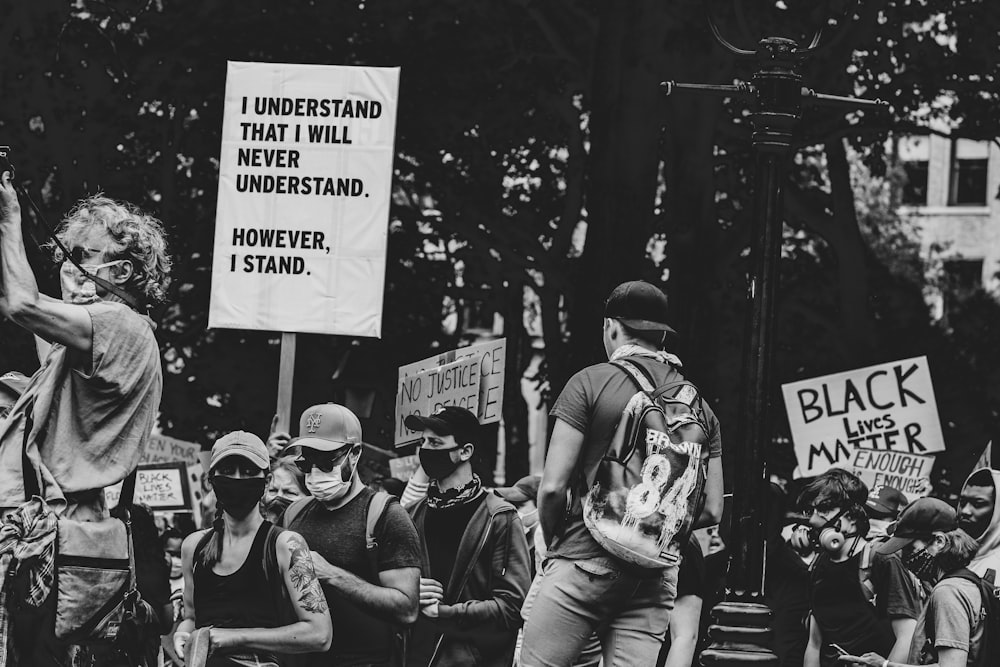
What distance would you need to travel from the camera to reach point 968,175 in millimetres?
52750

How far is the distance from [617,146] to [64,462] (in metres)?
10.3

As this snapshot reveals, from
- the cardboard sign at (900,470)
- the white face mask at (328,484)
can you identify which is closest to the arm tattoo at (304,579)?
the white face mask at (328,484)

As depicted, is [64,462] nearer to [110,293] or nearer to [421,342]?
[110,293]

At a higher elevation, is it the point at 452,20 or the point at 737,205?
the point at 452,20

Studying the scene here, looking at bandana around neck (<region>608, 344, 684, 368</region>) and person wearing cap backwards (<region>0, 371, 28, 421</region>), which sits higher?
bandana around neck (<region>608, 344, 684, 368</region>)

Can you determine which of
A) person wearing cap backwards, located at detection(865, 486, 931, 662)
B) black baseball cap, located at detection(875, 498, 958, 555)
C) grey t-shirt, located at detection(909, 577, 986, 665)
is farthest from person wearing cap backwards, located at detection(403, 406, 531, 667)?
black baseball cap, located at detection(875, 498, 958, 555)

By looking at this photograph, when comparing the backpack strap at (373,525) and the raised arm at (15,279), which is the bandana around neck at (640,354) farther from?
the raised arm at (15,279)

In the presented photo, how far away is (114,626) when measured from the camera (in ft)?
18.6

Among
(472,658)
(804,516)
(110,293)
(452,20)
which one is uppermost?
(452,20)

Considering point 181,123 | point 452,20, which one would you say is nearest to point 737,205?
point 452,20

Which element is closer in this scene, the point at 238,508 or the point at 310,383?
the point at 238,508

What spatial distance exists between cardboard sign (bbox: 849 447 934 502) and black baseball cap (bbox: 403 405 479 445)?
23.9 feet

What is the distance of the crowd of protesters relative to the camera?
5.55m

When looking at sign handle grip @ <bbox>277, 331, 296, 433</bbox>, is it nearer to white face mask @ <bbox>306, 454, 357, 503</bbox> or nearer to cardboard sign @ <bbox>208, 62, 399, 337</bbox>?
cardboard sign @ <bbox>208, 62, 399, 337</bbox>
